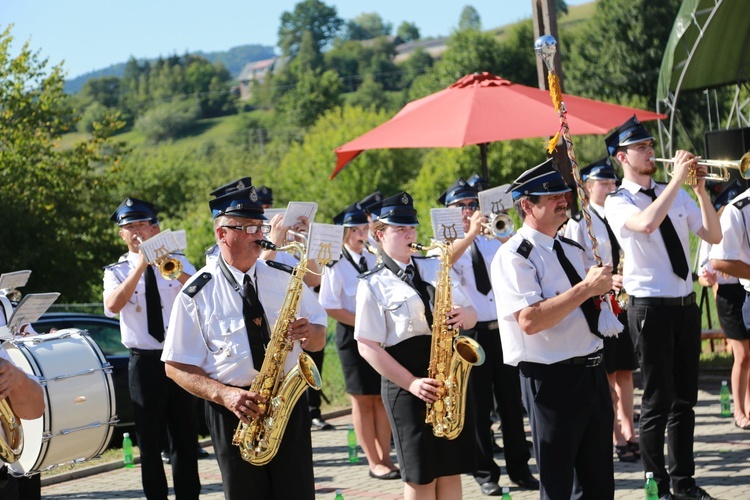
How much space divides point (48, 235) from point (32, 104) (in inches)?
141

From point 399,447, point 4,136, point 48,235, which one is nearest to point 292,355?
point 399,447

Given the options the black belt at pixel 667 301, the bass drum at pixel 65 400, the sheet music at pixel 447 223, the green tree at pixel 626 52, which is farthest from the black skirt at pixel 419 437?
the green tree at pixel 626 52

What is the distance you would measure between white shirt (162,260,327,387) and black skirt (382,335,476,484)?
0.92m

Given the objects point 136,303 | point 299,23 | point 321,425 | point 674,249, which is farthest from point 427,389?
point 299,23

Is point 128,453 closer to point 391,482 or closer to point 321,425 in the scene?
point 321,425

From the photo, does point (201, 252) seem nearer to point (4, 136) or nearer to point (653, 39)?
point (4, 136)

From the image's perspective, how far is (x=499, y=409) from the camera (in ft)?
28.9

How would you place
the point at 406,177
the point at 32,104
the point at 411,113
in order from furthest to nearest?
1. the point at 406,177
2. the point at 32,104
3. the point at 411,113

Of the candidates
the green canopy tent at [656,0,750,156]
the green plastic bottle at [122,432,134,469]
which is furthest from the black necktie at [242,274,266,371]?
the green canopy tent at [656,0,750,156]

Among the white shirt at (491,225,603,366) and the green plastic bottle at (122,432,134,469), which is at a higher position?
the white shirt at (491,225,603,366)

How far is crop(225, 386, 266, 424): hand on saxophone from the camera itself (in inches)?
213

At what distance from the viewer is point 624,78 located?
2271 inches

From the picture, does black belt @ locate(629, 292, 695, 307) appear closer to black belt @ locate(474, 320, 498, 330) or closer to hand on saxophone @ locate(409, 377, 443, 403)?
black belt @ locate(474, 320, 498, 330)

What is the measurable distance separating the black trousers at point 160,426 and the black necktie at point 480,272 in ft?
9.01
